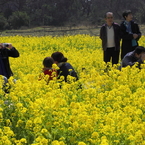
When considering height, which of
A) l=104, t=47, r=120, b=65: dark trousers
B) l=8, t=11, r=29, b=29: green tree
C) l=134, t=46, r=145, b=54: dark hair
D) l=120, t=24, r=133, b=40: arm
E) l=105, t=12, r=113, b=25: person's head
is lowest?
l=8, t=11, r=29, b=29: green tree

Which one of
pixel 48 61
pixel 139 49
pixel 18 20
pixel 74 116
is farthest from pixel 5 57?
pixel 18 20

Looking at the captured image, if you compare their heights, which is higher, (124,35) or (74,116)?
(124,35)

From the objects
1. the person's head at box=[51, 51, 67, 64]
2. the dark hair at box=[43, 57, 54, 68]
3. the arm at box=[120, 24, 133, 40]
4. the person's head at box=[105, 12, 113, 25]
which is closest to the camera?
the dark hair at box=[43, 57, 54, 68]

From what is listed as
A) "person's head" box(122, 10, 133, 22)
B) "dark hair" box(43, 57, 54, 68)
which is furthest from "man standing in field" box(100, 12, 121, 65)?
"dark hair" box(43, 57, 54, 68)

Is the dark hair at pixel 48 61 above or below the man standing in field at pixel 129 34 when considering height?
below

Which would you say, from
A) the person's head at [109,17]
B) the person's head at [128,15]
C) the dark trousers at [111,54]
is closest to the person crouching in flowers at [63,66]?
the person's head at [109,17]

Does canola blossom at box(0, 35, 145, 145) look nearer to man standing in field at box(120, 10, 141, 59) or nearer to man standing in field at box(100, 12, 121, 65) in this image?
man standing in field at box(120, 10, 141, 59)

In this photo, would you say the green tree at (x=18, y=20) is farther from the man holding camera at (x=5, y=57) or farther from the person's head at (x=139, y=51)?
the man holding camera at (x=5, y=57)

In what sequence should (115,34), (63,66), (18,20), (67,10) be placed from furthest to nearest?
1. (67,10)
2. (18,20)
3. (115,34)
4. (63,66)

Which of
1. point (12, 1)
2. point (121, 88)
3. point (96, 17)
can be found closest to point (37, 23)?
point (96, 17)

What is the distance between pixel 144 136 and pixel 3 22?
4653 centimetres

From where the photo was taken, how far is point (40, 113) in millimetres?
3770

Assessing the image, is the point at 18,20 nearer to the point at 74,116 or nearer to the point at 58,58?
the point at 58,58

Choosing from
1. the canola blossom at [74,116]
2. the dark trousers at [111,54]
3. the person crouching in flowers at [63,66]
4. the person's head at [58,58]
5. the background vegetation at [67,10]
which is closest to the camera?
the canola blossom at [74,116]
